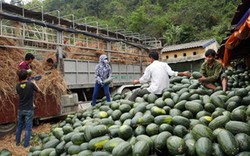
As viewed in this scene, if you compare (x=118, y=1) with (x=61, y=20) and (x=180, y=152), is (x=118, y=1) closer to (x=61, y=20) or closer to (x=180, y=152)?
(x=61, y=20)

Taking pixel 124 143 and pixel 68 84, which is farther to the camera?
pixel 68 84

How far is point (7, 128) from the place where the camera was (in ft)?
22.6

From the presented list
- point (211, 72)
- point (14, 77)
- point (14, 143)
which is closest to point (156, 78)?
point (211, 72)

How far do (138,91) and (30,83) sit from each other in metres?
2.42

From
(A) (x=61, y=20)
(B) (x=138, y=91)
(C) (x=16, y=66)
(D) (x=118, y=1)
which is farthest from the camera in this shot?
(D) (x=118, y=1)

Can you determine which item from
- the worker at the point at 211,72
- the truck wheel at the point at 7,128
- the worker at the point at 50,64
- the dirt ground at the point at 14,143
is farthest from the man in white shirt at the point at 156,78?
the worker at the point at 50,64

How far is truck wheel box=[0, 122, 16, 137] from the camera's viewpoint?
6758mm

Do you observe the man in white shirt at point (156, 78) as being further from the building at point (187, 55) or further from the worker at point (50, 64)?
the building at point (187, 55)

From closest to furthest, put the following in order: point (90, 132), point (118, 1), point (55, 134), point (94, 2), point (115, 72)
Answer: point (90, 132) < point (55, 134) < point (115, 72) < point (94, 2) < point (118, 1)

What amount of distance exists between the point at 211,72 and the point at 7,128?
520 centimetres

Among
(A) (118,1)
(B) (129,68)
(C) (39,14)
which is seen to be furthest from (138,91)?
(A) (118,1)

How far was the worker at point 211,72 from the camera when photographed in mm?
6072

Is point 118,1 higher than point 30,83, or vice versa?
point 118,1

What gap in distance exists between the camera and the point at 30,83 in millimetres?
6105
